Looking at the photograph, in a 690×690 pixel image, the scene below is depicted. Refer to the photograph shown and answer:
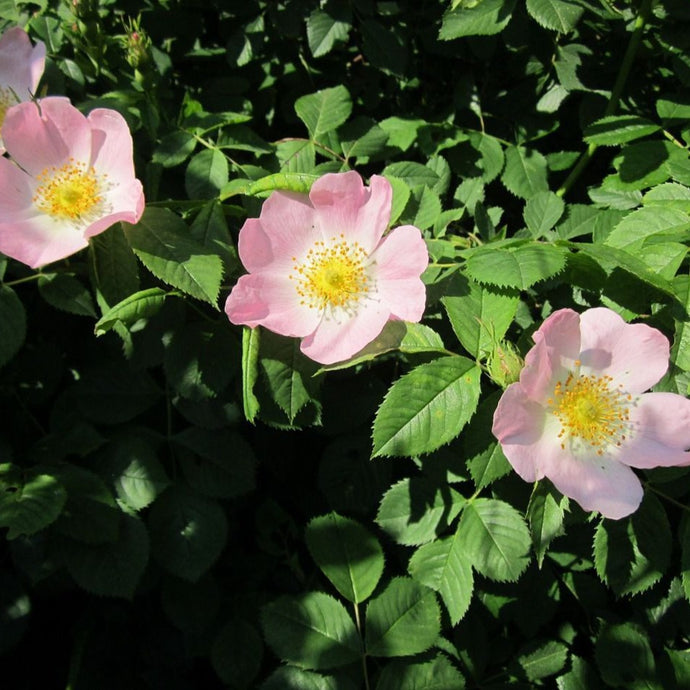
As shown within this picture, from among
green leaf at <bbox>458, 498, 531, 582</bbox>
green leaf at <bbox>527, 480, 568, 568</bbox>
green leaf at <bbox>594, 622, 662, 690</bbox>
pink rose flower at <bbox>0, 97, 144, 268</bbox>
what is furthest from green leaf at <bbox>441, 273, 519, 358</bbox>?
green leaf at <bbox>594, 622, 662, 690</bbox>

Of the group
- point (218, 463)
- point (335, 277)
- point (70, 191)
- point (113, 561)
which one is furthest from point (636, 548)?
point (70, 191)

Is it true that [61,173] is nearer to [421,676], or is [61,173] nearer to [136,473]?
[136,473]

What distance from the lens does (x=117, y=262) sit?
4.73ft

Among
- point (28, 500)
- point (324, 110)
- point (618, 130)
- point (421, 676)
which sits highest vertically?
point (324, 110)

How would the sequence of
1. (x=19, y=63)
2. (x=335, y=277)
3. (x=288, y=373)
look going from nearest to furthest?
(x=288, y=373), (x=335, y=277), (x=19, y=63)

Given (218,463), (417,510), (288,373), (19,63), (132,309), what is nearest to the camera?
(132,309)

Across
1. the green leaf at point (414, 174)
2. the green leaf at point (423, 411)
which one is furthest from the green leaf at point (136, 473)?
the green leaf at point (414, 174)

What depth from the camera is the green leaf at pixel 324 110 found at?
72.7 inches

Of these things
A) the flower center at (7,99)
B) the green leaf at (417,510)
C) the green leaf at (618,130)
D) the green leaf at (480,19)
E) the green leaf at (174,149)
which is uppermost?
the flower center at (7,99)

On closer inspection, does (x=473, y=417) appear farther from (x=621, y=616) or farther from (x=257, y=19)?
(x=257, y=19)

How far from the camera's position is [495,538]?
5.28ft

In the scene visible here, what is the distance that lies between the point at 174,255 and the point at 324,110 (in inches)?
29.1

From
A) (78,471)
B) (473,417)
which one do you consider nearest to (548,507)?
(473,417)

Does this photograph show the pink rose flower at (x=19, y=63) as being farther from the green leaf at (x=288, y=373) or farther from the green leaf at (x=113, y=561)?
the green leaf at (x=113, y=561)
